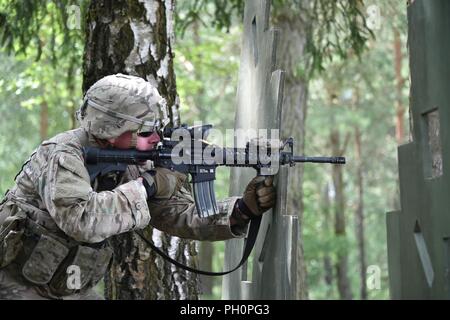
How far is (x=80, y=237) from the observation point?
386 cm

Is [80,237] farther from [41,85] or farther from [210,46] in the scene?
[210,46]

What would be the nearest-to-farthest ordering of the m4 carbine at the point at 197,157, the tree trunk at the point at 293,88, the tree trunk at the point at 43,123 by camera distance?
the m4 carbine at the point at 197,157 → the tree trunk at the point at 293,88 → the tree trunk at the point at 43,123

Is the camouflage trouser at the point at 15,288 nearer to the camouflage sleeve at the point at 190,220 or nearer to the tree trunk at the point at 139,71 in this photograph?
the camouflage sleeve at the point at 190,220

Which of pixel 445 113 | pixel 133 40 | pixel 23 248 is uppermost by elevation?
pixel 133 40

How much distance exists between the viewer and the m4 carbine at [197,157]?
4082 millimetres

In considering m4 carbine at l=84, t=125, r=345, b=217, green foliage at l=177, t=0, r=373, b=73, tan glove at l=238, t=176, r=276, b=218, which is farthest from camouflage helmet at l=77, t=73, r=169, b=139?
green foliage at l=177, t=0, r=373, b=73

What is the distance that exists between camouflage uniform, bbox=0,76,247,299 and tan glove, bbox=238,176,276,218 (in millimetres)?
566

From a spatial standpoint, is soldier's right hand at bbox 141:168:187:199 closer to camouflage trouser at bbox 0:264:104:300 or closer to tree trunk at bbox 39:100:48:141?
camouflage trouser at bbox 0:264:104:300

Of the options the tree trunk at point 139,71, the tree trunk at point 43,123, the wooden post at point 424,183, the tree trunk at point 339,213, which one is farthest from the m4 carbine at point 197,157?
the tree trunk at point 339,213

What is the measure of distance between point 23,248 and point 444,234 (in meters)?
1.98

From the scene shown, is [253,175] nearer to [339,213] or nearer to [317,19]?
[317,19]

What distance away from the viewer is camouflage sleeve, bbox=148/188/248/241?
4.50 m

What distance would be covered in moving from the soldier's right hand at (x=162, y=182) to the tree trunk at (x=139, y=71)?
0.96 meters
